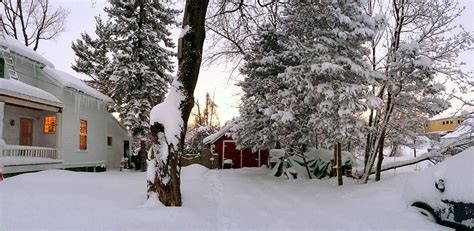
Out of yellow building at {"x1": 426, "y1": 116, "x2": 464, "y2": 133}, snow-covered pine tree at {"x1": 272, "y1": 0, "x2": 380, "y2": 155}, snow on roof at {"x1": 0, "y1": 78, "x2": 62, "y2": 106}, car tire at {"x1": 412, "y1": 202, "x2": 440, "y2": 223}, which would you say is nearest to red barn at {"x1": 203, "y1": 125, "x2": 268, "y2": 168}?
yellow building at {"x1": 426, "y1": 116, "x2": 464, "y2": 133}

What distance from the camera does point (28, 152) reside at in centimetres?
1429

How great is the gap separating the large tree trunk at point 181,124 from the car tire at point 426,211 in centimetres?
472

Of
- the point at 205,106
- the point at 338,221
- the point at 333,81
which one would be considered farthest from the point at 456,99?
the point at 205,106

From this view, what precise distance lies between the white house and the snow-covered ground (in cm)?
375

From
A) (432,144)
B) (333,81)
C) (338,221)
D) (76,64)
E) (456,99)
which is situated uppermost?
(76,64)

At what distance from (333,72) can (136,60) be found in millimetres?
13183

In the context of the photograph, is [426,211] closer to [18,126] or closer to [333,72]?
[333,72]

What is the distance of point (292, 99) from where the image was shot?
12.9 metres

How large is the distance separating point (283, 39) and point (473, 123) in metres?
7.93

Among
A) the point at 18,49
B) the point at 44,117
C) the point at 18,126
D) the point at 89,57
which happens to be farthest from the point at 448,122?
the point at 89,57

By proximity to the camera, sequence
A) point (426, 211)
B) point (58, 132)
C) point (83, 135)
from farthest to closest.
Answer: point (83, 135) → point (58, 132) → point (426, 211)

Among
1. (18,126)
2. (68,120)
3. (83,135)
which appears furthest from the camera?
(83,135)

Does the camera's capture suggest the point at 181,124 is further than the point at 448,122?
No

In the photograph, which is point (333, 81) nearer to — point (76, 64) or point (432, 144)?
point (432, 144)
